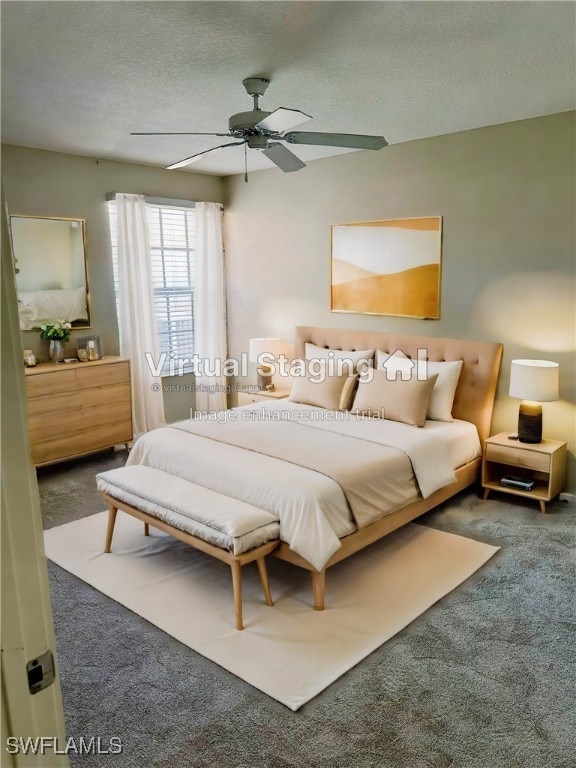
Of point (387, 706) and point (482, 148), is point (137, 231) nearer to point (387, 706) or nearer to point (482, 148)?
point (482, 148)

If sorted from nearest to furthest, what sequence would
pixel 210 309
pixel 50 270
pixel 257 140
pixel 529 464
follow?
pixel 257 140 < pixel 529 464 < pixel 50 270 < pixel 210 309

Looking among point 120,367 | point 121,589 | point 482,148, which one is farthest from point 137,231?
point 121,589

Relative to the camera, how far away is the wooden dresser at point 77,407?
15.8ft

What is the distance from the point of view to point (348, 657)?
2.59 meters

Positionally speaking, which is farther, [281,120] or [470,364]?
[470,364]

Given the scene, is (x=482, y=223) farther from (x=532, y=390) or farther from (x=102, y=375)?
(x=102, y=375)

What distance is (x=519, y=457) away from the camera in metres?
4.19

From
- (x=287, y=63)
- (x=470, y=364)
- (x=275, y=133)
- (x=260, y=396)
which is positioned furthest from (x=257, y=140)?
(x=260, y=396)

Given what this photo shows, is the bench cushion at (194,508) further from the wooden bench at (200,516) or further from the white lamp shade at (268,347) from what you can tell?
the white lamp shade at (268,347)

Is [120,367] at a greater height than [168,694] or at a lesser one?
greater

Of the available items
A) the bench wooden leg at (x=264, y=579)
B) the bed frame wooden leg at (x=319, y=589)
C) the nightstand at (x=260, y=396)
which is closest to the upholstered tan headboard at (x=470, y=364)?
the nightstand at (x=260, y=396)

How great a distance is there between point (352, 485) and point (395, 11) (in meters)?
2.30

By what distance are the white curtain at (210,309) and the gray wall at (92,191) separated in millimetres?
318

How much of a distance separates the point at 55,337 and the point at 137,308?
932mm
